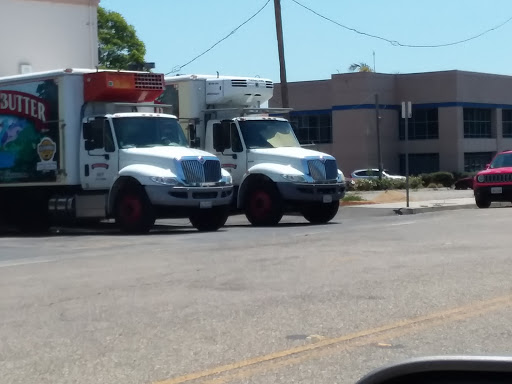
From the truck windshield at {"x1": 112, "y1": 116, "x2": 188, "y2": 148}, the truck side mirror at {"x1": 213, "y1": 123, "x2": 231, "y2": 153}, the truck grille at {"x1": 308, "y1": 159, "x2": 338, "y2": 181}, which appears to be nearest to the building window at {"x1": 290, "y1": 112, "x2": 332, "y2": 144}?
the truck side mirror at {"x1": 213, "y1": 123, "x2": 231, "y2": 153}

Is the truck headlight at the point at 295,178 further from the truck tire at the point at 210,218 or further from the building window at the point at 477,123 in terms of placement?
the building window at the point at 477,123

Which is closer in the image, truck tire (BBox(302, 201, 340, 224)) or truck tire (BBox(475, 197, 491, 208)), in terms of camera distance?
truck tire (BBox(302, 201, 340, 224))

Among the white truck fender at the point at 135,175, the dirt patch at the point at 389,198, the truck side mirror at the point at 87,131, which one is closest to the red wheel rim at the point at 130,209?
the white truck fender at the point at 135,175

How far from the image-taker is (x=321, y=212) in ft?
76.5

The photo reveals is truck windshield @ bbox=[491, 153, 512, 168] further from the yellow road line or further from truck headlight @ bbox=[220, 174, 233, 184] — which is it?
the yellow road line

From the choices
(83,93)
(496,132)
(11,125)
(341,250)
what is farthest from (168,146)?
(496,132)

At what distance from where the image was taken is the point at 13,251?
16.9 meters

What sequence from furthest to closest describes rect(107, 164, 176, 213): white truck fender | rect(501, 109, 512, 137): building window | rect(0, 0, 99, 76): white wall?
rect(501, 109, 512, 137): building window < rect(0, 0, 99, 76): white wall < rect(107, 164, 176, 213): white truck fender

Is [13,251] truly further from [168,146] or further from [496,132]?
[496,132]

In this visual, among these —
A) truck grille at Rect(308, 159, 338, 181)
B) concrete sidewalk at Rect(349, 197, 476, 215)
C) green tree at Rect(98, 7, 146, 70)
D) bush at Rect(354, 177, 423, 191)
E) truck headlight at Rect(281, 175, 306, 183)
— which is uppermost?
green tree at Rect(98, 7, 146, 70)

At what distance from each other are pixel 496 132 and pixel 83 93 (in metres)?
52.4

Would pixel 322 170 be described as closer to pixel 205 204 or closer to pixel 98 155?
pixel 205 204

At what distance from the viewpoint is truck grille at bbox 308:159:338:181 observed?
22573 millimetres

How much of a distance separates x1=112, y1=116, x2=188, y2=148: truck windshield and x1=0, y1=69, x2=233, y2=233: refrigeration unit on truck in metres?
0.02
